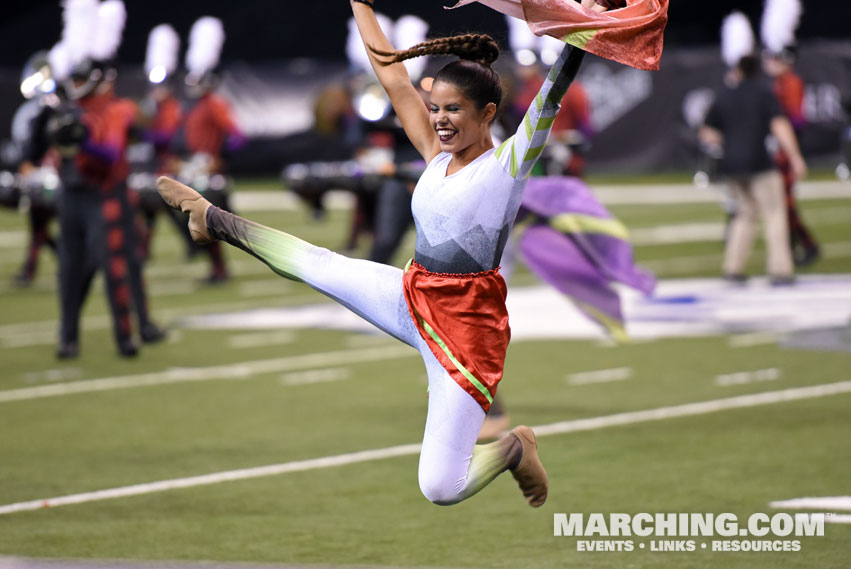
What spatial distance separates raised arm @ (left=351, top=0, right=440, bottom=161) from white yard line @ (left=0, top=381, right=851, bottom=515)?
2.52 metres

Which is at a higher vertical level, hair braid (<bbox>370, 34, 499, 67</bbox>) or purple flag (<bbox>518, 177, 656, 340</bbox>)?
hair braid (<bbox>370, 34, 499, 67</bbox>)

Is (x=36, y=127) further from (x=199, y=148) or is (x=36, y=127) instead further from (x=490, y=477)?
(x=490, y=477)

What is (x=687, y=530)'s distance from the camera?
624 cm

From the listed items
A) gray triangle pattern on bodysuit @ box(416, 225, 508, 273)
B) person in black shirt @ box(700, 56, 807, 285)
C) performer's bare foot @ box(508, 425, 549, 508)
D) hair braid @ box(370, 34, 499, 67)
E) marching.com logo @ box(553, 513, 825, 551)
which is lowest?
person in black shirt @ box(700, 56, 807, 285)

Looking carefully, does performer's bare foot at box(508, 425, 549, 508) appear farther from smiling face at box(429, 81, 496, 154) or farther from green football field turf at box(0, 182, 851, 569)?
smiling face at box(429, 81, 496, 154)

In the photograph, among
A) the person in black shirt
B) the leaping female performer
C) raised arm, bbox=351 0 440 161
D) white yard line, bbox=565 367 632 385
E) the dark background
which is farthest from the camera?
the dark background

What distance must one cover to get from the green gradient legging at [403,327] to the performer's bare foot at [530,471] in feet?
0.36

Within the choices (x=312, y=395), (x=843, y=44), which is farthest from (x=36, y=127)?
(x=843, y=44)

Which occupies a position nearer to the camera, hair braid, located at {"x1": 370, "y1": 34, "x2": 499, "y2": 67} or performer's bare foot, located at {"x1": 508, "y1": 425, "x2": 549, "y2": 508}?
hair braid, located at {"x1": 370, "y1": 34, "x2": 499, "y2": 67}

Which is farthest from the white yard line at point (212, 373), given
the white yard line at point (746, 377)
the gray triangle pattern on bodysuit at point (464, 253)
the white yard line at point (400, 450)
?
the gray triangle pattern on bodysuit at point (464, 253)

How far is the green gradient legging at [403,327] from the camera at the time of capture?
521 cm

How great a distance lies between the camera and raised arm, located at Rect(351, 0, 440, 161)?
18.0 feet

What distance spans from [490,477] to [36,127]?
→ 24.1ft

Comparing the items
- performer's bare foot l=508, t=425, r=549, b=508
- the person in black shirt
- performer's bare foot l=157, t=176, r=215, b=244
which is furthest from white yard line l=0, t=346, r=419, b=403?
performer's bare foot l=508, t=425, r=549, b=508
